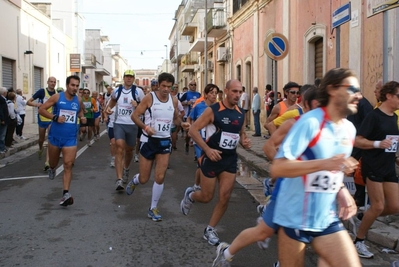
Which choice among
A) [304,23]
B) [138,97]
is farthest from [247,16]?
[138,97]

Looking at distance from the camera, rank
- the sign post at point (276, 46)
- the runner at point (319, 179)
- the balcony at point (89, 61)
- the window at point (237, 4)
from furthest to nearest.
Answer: the balcony at point (89, 61)
the window at point (237, 4)
the sign post at point (276, 46)
the runner at point (319, 179)

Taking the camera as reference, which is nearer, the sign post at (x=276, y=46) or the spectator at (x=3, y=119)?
the sign post at (x=276, y=46)

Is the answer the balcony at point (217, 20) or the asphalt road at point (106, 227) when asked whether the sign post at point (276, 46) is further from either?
the balcony at point (217, 20)

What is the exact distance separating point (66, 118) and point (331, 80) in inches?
200

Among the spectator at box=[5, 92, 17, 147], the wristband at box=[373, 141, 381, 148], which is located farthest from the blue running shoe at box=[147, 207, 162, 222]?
the spectator at box=[5, 92, 17, 147]

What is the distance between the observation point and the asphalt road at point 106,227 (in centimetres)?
494

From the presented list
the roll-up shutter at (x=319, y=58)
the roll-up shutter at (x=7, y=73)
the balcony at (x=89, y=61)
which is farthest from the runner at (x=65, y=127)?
the balcony at (x=89, y=61)

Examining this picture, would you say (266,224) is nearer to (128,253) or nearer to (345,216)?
(345,216)

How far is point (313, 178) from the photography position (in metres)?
3.01

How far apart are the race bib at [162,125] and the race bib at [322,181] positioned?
12.6 ft

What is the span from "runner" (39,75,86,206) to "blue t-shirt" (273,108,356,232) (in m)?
4.67

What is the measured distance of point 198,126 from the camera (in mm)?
5465

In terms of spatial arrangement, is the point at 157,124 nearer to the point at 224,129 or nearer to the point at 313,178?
the point at 224,129

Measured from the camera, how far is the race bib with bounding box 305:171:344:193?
3.01m
